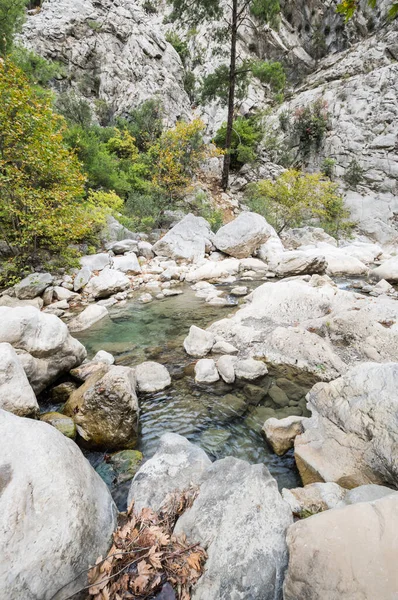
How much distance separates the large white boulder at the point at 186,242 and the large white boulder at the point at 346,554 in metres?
10.0

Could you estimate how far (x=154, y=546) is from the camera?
5.76 ft

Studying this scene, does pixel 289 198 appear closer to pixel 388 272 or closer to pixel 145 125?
pixel 388 272

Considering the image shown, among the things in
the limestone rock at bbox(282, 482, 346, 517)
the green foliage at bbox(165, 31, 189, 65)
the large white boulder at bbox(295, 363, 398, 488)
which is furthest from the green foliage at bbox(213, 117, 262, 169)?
the limestone rock at bbox(282, 482, 346, 517)

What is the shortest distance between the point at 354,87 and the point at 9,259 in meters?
33.6

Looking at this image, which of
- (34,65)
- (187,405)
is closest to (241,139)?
(34,65)

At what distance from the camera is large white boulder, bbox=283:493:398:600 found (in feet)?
4.17

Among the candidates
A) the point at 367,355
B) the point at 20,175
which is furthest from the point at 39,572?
the point at 20,175

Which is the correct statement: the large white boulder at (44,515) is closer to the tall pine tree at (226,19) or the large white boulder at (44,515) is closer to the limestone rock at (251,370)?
the limestone rock at (251,370)

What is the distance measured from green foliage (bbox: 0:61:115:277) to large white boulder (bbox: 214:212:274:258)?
5.88 m

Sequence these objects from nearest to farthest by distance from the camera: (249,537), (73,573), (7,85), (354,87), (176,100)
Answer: (73,573) → (249,537) → (7,85) → (176,100) → (354,87)

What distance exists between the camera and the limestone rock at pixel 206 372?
4152 mm

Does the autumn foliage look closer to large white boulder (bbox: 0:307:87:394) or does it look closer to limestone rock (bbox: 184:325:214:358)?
large white boulder (bbox: 0:307:87:394)

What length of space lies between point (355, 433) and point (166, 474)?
6.31ft

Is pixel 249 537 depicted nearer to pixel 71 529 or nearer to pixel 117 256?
pixel 71 529
